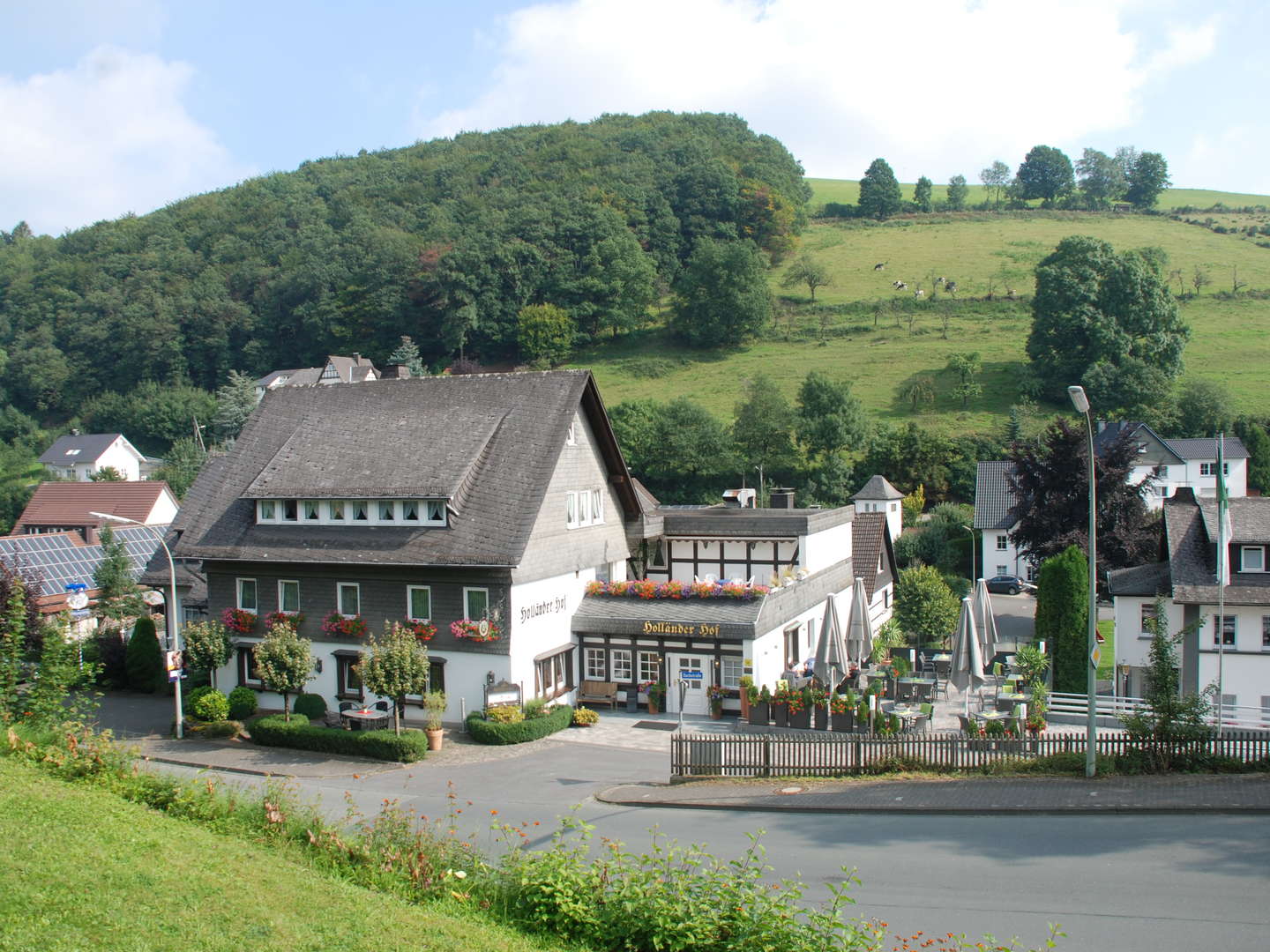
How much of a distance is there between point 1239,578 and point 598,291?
264 feet

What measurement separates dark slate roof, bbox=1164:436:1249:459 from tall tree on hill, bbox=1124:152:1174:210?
90.7 meters

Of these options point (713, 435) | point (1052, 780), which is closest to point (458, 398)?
point (1052, 780)

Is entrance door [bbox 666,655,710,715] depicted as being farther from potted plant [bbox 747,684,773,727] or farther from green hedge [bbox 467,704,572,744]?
green hedge [bbox 467,704,572,744]

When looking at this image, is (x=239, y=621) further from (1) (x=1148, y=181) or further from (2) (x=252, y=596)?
(1) (x=1148, y=181)

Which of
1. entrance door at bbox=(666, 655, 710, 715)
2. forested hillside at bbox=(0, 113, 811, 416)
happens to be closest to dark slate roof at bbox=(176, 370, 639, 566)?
entrance door at bbox=(666, 655, 710, 715)

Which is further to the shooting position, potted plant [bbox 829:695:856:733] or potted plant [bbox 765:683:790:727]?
potted plant [bbox 765:683:790:727]

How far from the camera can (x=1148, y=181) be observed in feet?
Answer: 472

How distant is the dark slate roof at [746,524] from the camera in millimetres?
31641

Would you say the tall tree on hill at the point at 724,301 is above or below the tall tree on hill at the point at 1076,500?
above

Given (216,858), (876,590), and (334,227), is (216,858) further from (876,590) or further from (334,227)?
(334,227)

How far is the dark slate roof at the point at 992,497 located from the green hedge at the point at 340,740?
134 ft

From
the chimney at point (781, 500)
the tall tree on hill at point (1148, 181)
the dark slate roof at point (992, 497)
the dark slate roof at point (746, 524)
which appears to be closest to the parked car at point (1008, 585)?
the dark slate roof at point (992, 497)

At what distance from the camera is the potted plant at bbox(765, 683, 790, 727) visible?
2470 cm

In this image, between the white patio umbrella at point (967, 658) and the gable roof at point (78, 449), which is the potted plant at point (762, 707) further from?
the gable roof at point (78, 449)
